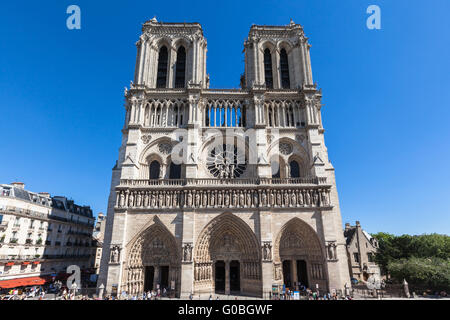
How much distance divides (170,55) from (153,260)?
19381 millimetres

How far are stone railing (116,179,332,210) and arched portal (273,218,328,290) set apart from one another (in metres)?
1.82

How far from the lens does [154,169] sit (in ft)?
71.5

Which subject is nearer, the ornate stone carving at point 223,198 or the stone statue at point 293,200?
the ornate stone carving at point 223,198

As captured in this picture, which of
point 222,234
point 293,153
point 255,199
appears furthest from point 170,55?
point 222,234

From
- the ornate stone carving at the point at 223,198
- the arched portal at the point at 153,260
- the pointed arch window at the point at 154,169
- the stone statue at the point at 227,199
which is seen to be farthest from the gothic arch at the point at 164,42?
the arched portal at the point at 153,260

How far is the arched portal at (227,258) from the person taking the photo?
1758 cm

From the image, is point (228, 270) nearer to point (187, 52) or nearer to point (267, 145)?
point (267, 145)

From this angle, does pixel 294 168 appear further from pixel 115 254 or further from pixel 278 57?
pixel 115 254

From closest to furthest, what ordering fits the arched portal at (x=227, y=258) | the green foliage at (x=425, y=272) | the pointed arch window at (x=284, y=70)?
the green foliage at (x=425, y=272) < the arched portal at (x=227, y=258) < the pointed arch window at (x=284, y=70)

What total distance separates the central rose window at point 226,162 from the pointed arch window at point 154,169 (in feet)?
14.3

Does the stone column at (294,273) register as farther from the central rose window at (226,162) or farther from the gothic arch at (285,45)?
the gothic arch at (285,45)

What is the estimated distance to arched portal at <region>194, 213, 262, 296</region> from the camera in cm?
1758
